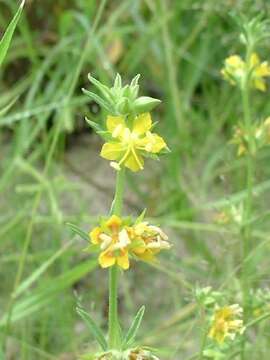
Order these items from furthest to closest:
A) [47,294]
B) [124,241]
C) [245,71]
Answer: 1. [47,294]
2. [245,71]
3. [124,241]

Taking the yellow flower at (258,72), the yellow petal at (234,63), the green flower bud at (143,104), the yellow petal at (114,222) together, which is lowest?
the yellow petal at (114,222)

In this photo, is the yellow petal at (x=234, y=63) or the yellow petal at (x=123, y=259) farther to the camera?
the yellow petal at (x=234, y=63)

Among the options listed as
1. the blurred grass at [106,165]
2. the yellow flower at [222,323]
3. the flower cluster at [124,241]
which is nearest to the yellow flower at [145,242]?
the flower cluster at [124,241]

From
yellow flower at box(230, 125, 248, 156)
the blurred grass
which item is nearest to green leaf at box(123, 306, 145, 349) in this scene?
yellow flower at box(230, 125, 248, 156)

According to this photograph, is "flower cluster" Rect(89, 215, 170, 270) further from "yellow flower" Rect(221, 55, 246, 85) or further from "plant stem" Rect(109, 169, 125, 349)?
"yellow flower" Rect(221, 55, 246, 85)

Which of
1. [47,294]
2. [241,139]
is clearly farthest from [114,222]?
[47,294]

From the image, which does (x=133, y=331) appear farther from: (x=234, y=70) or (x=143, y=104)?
(x=234, y=70)

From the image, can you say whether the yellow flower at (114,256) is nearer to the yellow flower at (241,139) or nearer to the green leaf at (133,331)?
the green leaf at (133,331)

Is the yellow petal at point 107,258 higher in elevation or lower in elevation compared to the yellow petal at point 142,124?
lower
